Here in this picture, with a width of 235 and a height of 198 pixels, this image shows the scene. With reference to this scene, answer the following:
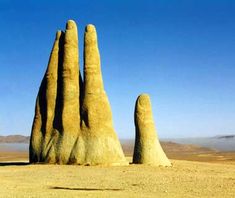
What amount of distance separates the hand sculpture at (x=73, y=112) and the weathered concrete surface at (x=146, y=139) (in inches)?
45.0

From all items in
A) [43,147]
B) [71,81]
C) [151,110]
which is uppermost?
[71,81]

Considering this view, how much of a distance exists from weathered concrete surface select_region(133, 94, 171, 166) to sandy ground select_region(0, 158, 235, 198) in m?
2.14

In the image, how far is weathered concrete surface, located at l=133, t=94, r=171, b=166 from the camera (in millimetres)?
25516

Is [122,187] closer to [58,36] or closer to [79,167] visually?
[79,167]

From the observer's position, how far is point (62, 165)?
25375 millimetres

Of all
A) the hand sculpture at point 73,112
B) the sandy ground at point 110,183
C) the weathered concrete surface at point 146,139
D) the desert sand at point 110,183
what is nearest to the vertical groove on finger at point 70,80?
the hand sculpture at point 73,112

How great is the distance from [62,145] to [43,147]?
159 centimetres

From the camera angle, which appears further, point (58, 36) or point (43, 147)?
point (58, 36)

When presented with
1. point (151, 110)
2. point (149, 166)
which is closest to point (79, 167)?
point (149, 166)

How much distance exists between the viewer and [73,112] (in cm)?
2738

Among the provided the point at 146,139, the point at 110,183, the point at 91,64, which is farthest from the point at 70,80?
the point at 110,183

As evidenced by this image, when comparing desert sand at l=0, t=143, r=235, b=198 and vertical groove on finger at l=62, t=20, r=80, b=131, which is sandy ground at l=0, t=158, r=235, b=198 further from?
vertical groove on finger at l=62, t=20, r=80, b=131

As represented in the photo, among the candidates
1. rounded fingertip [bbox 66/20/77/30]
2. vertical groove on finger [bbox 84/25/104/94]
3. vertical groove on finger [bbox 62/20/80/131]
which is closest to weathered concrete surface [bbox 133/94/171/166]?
vertical groove on finger [bbox 84/25/104/94]

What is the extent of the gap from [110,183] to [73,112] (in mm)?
10554
